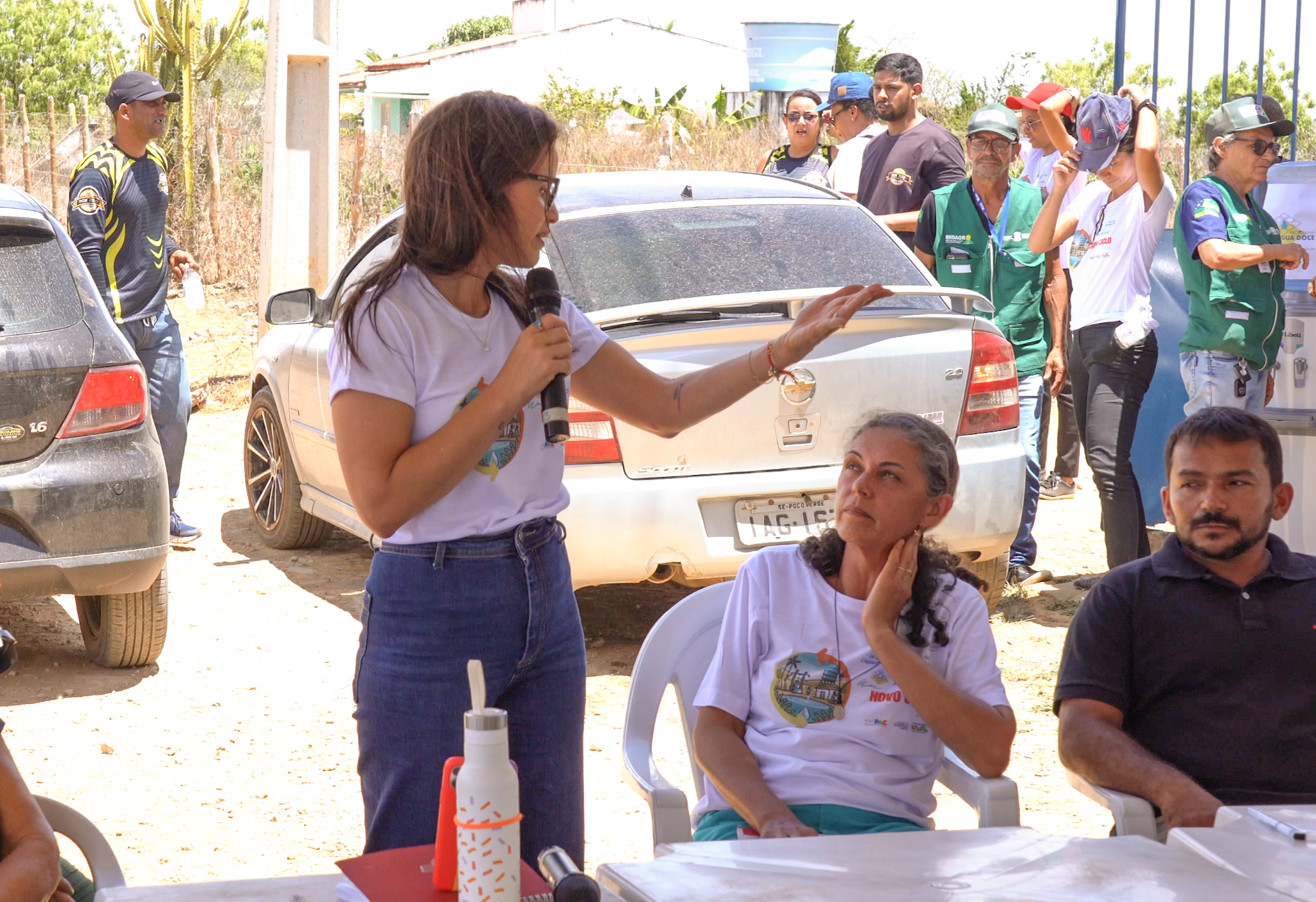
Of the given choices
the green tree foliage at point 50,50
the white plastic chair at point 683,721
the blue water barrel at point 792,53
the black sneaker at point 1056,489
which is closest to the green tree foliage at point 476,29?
the green tree foliage at point 50,50

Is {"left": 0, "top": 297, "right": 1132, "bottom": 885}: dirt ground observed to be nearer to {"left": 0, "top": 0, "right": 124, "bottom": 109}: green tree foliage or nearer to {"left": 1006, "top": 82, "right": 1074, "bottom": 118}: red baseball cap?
{"left": 1006, "top": 82, "right": 1074, "bottom": 118}: red baseball cap

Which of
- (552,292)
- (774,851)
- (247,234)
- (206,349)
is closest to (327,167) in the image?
(206,349)

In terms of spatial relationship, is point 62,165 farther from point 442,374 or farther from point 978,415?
point 442,374

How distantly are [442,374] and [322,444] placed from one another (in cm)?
420

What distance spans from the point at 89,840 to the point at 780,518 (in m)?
3.03

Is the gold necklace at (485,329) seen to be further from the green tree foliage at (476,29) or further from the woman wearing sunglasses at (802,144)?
the green tree foliage at (476,29)

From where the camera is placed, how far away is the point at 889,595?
9.26 ft

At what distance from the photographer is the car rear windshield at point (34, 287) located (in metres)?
4.89

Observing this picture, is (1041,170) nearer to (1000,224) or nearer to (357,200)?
(1000,224)

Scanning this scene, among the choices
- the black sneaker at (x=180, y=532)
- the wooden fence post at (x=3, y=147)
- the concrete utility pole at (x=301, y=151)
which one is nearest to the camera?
the black sneaker at (x=180, y=532)

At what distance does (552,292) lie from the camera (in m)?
2.48

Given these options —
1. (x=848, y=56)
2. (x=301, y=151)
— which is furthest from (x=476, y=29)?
(x=301, y=151)

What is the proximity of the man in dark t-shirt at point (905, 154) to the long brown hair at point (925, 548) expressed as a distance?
461 cm

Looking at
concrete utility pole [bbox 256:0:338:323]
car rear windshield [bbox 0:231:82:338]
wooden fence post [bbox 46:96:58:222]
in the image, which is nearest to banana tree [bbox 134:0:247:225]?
wooden fence post [bbox 46:96:58:222]
